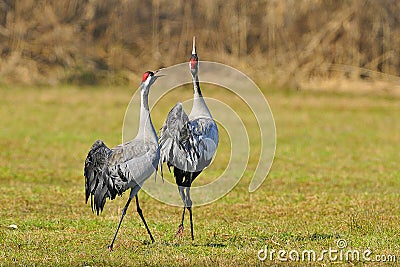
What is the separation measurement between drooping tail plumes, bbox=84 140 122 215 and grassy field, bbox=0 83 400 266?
0.55 m

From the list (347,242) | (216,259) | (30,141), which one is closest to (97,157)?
(216,259)

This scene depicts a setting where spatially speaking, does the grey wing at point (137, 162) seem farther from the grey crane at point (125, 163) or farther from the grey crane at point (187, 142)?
the grey crane at point (187, 142)

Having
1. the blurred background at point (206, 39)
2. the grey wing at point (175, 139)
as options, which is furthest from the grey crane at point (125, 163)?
the blurred background at point (206, 39)

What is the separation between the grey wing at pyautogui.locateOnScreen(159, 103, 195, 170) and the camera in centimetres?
807

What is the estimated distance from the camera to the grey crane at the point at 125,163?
7.65m

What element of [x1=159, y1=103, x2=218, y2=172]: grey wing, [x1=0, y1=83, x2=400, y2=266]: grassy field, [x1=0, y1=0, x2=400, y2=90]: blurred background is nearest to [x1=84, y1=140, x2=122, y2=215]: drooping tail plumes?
[x1=0, y1=83, x2=400, y2=266]: grassy field

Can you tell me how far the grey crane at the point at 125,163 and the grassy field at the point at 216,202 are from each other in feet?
1.90

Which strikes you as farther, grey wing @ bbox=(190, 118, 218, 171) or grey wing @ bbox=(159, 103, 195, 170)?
grey wing @ bbox=(190, 118, 218, 171)

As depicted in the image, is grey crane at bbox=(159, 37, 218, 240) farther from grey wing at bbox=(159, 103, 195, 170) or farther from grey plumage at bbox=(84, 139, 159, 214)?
grey plumage at bbox=(84, 139, 159, 214)

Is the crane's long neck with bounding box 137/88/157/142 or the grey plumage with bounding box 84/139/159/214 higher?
the crane's long neck with bounding box 137/88/157/142

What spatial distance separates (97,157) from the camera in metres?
7.76

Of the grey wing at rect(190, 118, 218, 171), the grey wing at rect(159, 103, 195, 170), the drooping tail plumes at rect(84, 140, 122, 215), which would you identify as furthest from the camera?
the grey wing at rect(190, 118, 218, 171)

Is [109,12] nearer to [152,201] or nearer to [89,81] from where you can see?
[89,81]

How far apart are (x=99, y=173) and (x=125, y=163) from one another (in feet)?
0.96
